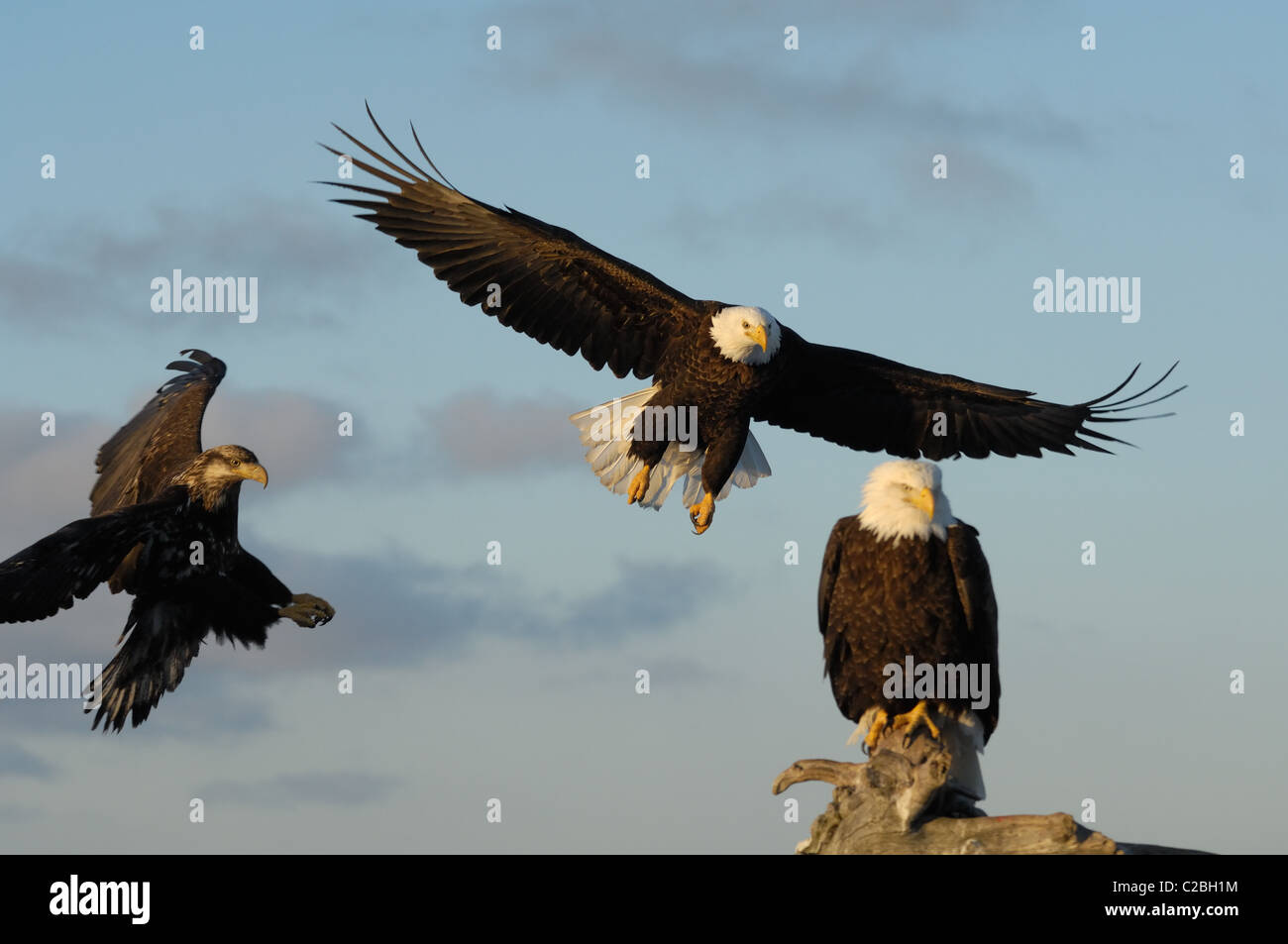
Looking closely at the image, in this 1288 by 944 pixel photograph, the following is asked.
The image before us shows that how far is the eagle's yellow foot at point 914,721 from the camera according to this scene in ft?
29.3

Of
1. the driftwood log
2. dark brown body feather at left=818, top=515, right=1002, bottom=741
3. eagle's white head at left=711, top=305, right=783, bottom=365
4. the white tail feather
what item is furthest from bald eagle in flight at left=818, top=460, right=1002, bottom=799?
the white tail feather

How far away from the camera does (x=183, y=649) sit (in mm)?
11492

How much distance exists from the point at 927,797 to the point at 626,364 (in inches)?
193

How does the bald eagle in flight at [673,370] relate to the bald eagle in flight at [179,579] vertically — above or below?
above

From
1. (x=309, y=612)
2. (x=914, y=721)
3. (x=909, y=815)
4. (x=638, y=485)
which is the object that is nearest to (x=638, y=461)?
(x=638, y=485)

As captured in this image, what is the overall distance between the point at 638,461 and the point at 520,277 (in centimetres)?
158

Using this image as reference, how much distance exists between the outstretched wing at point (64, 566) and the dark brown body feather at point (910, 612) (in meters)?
4.45

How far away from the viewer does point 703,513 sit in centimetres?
1248

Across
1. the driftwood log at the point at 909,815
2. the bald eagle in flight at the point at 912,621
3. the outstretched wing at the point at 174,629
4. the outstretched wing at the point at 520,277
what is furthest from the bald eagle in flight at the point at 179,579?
the driftwood log at the point at 909,815

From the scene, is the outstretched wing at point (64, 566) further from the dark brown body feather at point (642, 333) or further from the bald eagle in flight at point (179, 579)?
the dark brown body feather at point (642, 333)

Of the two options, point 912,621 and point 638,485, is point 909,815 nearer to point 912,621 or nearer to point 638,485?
point 912,621
